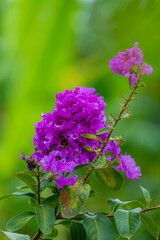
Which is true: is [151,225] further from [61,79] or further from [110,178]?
[61,79]

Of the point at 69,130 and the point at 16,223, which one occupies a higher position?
the point at 69,130

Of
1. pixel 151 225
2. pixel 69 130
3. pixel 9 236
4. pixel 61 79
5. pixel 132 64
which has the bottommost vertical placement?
pixel 9 236

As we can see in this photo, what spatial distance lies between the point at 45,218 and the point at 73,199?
6 centimetres

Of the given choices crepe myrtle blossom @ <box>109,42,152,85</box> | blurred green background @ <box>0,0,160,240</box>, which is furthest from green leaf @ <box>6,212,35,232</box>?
blurred green background @ <box>0,0,160,240</box>

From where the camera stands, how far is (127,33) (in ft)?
8.03

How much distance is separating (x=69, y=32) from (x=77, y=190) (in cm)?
182

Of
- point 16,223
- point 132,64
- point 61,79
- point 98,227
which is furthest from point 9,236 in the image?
point 61,79

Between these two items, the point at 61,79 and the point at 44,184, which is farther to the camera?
the point at 61,79

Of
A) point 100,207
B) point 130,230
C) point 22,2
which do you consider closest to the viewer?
point 130,230

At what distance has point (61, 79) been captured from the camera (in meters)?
2.47

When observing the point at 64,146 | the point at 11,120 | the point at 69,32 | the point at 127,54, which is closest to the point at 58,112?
the point at 64,146

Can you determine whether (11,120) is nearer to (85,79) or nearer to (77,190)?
(85,79)

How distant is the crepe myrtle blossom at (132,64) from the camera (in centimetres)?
70

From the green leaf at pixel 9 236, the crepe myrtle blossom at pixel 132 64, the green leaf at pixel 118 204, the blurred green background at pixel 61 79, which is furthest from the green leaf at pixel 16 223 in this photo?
the blurred green background at pixel 61 79
